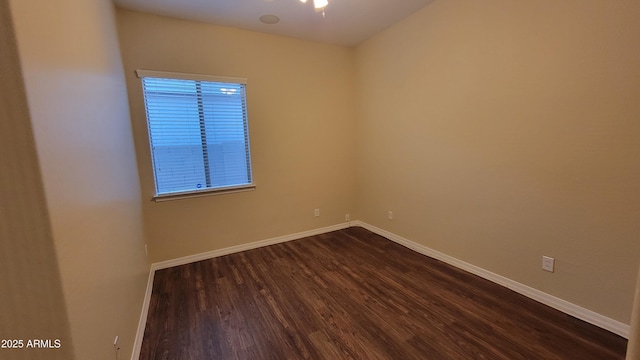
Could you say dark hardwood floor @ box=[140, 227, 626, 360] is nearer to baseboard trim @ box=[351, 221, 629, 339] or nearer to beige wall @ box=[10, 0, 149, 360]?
baseboard trim @ box=[351, 221, 629, 339]

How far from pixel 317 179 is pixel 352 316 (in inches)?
84.6

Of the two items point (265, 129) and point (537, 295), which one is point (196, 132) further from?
point (537, 295)

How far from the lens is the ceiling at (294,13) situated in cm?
256

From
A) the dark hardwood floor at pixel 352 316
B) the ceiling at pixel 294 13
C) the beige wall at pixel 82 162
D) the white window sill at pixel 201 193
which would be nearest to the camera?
the beige wall at pixel 82 162

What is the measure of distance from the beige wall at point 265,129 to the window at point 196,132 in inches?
4.0

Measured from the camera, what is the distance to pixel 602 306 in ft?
5.92

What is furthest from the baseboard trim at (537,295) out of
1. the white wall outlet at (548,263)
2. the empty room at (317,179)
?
the white wall outlet at (548,263)

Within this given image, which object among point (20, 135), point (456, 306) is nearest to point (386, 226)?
point (456, 306)

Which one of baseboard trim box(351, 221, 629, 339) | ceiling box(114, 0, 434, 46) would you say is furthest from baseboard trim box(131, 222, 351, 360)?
ceiling box(114, 0, 434, 46)

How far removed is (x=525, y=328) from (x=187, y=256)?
10.8 feet

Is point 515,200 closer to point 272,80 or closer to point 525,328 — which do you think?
point 525,328

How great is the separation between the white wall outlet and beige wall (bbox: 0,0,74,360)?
115 inches

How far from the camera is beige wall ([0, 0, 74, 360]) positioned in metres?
0.67

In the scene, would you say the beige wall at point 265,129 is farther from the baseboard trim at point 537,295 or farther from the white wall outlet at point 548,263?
the white wall outlet at point 548,263
